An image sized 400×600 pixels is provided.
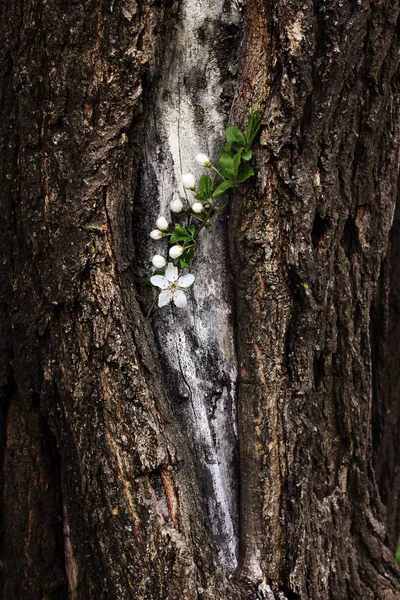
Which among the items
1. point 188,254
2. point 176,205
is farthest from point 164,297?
point 176,205

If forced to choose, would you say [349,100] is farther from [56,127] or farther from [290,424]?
[290,424]

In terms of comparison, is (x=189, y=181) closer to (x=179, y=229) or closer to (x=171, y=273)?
(x=179, y=229)

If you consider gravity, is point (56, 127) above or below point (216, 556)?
above

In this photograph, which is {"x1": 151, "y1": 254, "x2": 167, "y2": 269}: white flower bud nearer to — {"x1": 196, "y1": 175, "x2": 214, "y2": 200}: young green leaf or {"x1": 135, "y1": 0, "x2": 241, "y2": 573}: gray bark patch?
{"x1": 135, "y1": 0, "x2": 241, "y2": 573}: gray bark patch

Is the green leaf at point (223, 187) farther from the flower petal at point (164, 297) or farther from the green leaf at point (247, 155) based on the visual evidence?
the flower petal at point (164, 297)

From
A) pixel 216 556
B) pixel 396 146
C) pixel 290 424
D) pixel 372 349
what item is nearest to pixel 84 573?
pixel 216 556

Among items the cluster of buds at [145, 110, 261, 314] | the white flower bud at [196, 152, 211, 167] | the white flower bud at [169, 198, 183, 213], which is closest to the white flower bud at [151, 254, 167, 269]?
the cluster of buds at [145, 110, 261, 314]
